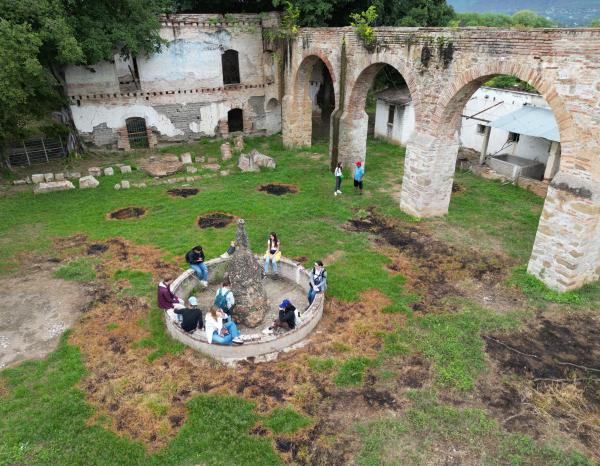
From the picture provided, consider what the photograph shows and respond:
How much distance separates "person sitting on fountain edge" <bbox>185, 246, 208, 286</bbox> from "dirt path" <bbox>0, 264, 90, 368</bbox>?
2.60 meters

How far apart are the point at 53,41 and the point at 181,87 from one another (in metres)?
6.45

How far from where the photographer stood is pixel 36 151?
61.6 feet

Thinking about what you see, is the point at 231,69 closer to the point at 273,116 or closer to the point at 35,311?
the point at 273,116

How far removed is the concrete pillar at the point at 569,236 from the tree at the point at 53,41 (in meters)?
15.5

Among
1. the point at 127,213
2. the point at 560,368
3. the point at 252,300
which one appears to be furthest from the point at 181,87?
the point at 560,368

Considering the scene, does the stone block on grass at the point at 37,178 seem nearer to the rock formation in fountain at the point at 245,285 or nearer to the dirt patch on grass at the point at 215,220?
the dirt patch on grass at the point at 215,220

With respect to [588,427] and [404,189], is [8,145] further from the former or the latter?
[588,427]

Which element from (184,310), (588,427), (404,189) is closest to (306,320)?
(184,310)

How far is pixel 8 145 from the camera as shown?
17.9 meters

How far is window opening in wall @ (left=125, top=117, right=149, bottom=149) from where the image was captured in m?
21.2

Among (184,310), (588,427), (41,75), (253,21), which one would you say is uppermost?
(253,21)

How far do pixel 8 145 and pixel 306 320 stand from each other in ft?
52.9

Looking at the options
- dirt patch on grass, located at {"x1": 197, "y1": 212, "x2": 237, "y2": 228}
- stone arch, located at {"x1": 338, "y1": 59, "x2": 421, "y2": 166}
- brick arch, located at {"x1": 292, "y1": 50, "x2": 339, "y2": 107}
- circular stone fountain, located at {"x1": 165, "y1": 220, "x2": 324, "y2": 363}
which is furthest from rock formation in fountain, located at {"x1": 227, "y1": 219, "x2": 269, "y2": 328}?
brick arch, located at {"x1": 292, "y1": 50, "x2": 339, "y2": 107}

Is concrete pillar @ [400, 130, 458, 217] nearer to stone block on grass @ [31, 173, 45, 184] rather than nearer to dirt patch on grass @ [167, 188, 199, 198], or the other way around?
dirt patch on grass @ [167, 188, 199, 198]
